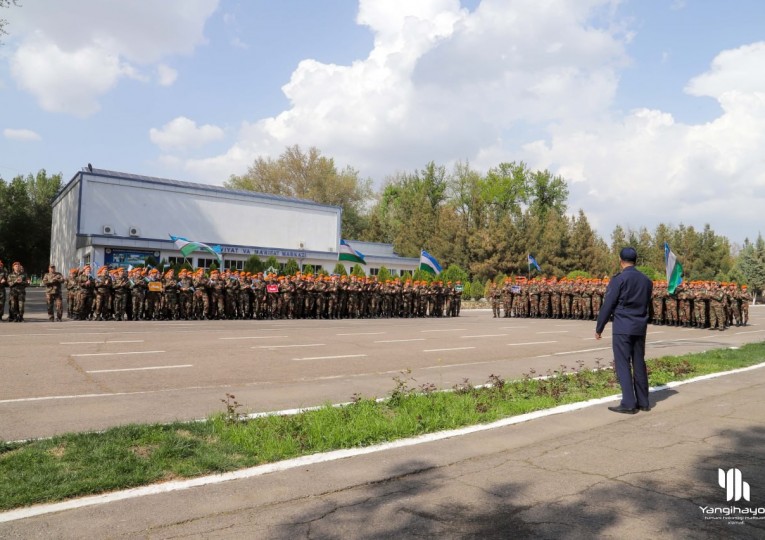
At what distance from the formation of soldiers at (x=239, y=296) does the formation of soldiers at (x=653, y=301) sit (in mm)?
3586

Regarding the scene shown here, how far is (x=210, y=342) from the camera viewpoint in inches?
576

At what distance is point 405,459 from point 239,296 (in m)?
19.7

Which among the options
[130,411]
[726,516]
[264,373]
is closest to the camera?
[726,516]

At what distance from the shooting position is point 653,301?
87.0 feet

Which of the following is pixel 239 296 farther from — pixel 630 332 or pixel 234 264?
pixel 234 264

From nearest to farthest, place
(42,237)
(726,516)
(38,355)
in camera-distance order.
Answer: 1. (726,516)
2. (38,355)
3. (42,237)

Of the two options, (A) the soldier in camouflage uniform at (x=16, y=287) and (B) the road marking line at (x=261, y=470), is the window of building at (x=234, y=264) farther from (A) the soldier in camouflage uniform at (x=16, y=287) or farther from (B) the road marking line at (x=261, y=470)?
(B) the road marking line at (x=261, y=470)

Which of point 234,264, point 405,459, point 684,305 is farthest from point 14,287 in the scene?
point 234,264

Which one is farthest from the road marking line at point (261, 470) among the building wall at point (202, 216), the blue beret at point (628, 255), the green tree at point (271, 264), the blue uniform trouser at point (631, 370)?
the building wall at point (202, 216)

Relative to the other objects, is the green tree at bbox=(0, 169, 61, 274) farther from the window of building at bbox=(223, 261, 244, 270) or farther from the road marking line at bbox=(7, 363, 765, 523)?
the road marking line at bbox=(7, 363, 765, 523)

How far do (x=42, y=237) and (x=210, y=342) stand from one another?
6437cm

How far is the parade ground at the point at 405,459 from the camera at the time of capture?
3.96m

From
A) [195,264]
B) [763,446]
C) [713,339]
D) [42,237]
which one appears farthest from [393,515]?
[42,237]

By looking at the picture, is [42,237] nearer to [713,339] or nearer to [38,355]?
[38,355]
